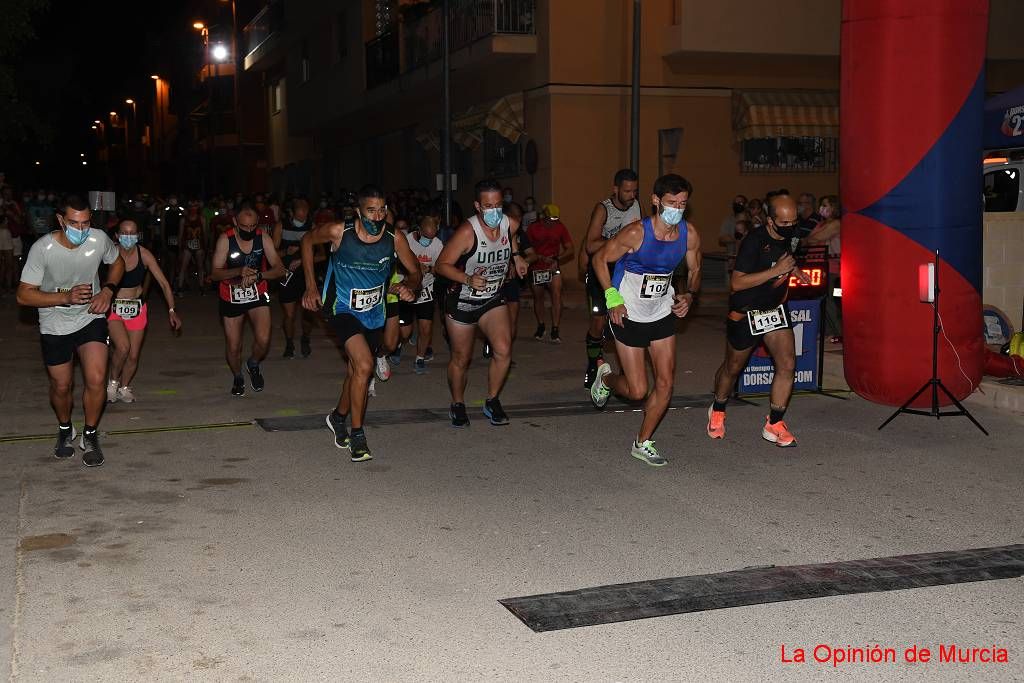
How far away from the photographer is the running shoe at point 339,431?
29.4ft

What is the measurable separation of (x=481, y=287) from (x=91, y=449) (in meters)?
2.92

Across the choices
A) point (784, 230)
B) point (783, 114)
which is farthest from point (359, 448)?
Answer: point (783, 114)

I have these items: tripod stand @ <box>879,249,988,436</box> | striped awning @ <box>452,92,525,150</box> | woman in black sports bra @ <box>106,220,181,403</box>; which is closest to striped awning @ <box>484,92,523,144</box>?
striped awning @ <box>452,92,525,150</box>

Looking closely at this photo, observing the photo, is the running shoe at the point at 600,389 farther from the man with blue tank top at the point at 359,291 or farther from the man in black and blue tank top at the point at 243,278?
the man in black and blue tank top at the point at 243,278

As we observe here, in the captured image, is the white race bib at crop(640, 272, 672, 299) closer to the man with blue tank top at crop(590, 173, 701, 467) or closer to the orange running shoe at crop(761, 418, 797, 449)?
the man with blue tank top at crop(590, 173, 701, 467)

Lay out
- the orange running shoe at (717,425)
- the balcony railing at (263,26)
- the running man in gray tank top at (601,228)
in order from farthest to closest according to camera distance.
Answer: the balcony railing at (263,26), the running man in gray tank top at (601,228), the orange running shoe at (717,425)

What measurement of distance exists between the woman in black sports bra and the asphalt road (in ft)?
1.23

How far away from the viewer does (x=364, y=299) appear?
28.6ft

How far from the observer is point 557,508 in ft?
23.7

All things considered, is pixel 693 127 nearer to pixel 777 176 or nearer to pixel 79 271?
pixel 777 176

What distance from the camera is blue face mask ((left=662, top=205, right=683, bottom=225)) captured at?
8.20 metres

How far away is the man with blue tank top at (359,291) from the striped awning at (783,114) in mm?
17795

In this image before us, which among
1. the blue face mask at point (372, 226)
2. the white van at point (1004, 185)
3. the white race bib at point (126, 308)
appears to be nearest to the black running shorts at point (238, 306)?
the white race bib at point (126, 308)

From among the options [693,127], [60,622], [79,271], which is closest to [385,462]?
[79,271]
